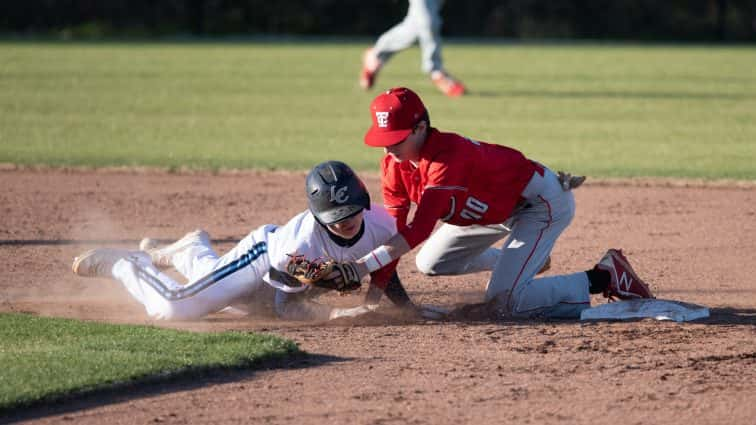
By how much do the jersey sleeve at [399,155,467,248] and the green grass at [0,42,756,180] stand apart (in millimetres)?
5349

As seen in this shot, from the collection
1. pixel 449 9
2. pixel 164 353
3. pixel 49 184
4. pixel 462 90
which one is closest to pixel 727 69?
pixel 462 90

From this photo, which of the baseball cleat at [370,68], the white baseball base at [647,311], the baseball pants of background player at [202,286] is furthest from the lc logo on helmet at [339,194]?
the baseball cleat at [370,68]

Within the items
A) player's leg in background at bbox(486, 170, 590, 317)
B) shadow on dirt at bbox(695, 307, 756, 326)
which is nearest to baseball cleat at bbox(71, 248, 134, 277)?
player's leg in background at bbox(486, 170, 590, 317)

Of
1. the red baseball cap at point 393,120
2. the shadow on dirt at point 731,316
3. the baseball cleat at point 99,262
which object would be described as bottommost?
the baseball cleat at point 99,262

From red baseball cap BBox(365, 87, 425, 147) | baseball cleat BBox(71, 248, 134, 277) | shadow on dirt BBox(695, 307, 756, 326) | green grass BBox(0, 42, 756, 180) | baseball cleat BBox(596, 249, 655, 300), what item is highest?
red baseball cap BBox(365, 87, 425, 147)

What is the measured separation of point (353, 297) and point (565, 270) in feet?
4.77

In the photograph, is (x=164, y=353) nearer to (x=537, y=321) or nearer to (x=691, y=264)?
(x=537, y=321)

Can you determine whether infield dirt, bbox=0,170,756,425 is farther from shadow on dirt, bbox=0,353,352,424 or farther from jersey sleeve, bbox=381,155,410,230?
jersey sleeve, bbox=381,155,410,230

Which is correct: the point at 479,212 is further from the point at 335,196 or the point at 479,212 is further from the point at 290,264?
the point at 290,264

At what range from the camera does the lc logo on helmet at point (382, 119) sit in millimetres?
5695

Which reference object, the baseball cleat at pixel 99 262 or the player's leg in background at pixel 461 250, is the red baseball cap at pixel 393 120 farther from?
the baseball cleat at pixel 99 262

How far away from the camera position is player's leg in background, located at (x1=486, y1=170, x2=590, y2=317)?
6.30m

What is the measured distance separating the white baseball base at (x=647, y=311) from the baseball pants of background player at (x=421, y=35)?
33.3ft

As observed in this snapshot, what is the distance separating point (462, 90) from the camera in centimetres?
1686
